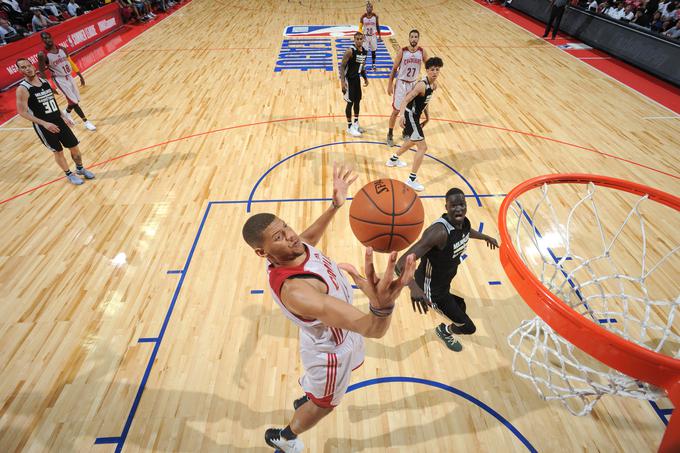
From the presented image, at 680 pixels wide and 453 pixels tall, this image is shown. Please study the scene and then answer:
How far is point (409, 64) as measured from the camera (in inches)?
234

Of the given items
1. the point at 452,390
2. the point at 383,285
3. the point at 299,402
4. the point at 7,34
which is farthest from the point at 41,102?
the point at 7,34

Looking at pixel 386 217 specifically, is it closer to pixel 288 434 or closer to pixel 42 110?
pixel 288 434

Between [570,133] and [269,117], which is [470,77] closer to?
[570,133]

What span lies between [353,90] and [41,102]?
4667 mm

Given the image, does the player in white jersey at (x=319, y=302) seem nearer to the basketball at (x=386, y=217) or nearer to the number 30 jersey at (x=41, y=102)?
the basketball at (x=386, y=217)

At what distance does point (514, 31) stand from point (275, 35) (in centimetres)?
874

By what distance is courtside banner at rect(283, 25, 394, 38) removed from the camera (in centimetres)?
1273

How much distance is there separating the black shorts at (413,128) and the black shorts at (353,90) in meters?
1.73

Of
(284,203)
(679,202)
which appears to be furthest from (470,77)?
(679,202)

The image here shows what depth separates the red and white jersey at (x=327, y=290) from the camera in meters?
1.94

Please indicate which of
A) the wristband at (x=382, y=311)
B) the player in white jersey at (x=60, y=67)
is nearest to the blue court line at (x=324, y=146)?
the player in white jersey at (x=60, y=67)

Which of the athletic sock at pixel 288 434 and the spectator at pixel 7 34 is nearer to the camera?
the athletic sock at pixel 288 434

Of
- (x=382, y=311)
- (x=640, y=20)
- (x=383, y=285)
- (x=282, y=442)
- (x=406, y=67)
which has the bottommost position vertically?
(x=282, y=442)

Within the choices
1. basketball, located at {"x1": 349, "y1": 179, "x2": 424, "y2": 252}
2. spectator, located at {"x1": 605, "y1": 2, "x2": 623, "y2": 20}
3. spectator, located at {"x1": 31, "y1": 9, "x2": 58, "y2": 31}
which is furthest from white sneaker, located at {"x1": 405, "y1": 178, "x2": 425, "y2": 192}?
spectator, located at {"x1": 31, "y1": 9, "x2": 58, "y2": 31}
